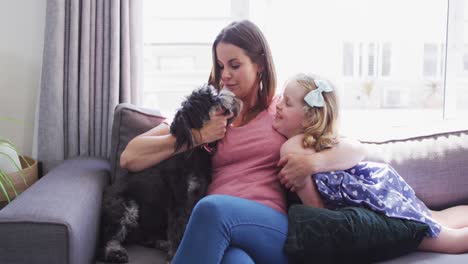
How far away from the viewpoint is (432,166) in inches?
88.2

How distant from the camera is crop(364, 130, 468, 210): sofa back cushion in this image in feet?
7.28

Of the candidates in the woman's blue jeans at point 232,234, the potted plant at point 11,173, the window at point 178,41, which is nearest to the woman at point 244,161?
the woman's blue jeans at point 232,234

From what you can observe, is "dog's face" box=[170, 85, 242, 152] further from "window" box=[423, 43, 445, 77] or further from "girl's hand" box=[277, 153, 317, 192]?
"window" box=[423, 43, 445, 77]

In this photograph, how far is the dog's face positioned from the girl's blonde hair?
0.96 ft

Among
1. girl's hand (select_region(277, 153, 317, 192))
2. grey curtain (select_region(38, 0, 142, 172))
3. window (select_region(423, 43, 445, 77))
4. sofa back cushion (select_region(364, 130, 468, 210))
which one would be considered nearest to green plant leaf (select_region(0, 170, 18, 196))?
grey curtain (select_region(38, 0, 142, 172))

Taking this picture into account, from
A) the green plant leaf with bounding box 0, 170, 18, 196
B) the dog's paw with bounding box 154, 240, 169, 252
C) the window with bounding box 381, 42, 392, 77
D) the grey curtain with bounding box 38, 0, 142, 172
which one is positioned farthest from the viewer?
the window with bounding box 381, 42, 392, 77

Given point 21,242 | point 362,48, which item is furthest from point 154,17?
point 21,242

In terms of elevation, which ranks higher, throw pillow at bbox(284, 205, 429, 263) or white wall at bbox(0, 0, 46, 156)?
white wall at bbox(0, 0, 46, 156)

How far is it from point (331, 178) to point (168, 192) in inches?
25.1

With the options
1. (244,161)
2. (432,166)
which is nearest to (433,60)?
(432,166)

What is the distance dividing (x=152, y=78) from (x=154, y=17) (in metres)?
0.35

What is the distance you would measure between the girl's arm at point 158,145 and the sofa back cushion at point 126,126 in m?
0.29

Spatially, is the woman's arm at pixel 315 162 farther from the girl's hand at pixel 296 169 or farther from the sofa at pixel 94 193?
the sofa at pixel 94 193

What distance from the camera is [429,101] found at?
3.26 m
